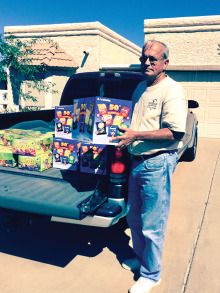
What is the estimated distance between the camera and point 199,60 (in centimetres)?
1189

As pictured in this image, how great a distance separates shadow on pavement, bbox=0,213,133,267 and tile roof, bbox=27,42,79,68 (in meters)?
10.9

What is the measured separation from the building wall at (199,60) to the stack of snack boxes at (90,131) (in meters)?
9.21

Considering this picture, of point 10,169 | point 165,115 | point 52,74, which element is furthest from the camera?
point 52,74

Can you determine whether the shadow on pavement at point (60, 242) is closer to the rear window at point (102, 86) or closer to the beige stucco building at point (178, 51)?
the rear window at point (102, 86)

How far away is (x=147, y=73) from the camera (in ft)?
8.12

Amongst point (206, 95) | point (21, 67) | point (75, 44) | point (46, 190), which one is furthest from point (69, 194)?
point (75, 44)

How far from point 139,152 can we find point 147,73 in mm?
698

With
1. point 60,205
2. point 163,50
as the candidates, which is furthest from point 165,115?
point 60,205

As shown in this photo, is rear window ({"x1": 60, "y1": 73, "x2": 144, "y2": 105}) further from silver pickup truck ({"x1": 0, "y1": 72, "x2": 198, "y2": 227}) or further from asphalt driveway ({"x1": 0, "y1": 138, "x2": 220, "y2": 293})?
asphalt driveway ({"x1": 0, "y1": 138, "x2": 220, "y2": 293})

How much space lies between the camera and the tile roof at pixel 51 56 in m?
13.5

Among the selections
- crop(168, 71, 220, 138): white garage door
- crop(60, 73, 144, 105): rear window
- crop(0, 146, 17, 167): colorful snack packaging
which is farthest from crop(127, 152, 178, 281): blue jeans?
crop(168, 71, 220, 138): white garage door

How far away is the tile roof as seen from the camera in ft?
44.3

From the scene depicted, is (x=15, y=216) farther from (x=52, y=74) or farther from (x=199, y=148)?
(x=52, y=74)

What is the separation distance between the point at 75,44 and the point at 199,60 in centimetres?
611
